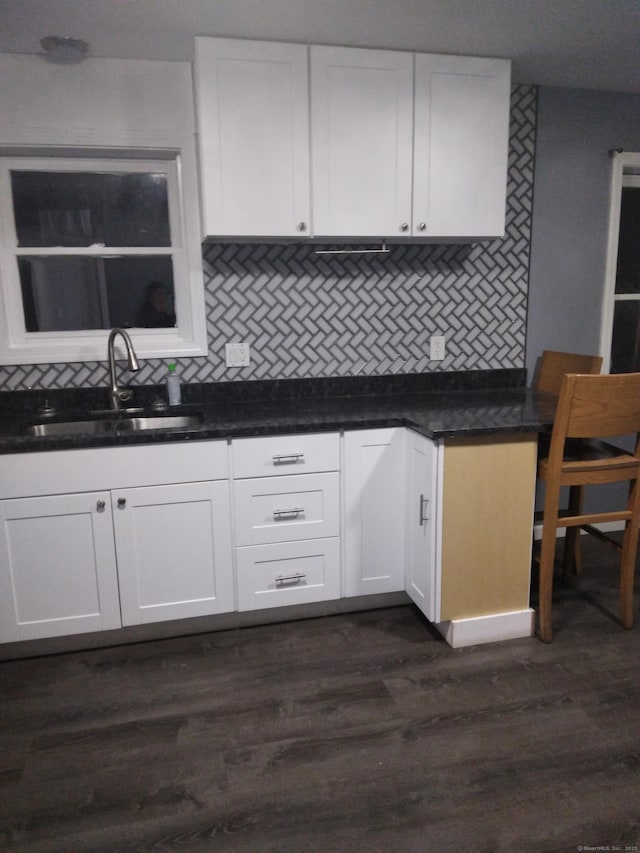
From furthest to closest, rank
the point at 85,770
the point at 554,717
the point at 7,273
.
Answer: the point at 7,273, the point at 554,717, the point at 85,770

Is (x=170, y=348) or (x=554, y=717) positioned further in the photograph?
(x=170, y=348)

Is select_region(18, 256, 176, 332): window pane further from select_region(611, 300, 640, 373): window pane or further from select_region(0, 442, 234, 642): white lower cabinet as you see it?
select_region(611, 300, 640, 373): window pane

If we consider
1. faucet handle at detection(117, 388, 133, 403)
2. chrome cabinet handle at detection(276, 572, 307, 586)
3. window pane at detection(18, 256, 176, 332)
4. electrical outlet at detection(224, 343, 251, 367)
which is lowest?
chrome cabinet handle at detection(276, 572, 307, 586)

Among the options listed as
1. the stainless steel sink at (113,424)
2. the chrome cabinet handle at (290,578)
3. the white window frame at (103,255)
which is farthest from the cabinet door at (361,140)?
the chrome cabinet handle at (290,578)

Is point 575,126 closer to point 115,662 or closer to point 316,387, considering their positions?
point 316,387

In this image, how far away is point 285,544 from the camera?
2256 millimetres

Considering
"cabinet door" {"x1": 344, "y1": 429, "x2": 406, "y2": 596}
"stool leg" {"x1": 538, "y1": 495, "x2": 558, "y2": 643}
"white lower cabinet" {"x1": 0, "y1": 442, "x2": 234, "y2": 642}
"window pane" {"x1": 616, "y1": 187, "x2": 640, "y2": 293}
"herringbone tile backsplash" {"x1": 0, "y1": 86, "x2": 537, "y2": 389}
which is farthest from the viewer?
"window pane" {"x1": 616, "y1": 187, "x2": 640, "y2": 293}

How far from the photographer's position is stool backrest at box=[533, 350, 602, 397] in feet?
8.61

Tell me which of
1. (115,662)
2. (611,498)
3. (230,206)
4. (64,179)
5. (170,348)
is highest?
(64,179)

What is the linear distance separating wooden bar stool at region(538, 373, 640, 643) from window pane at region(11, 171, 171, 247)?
1816 millimetres

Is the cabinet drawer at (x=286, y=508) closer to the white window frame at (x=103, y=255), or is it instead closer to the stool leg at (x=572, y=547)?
the white window frame at (x=103, y=255)

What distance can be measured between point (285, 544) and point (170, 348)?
3.34ft

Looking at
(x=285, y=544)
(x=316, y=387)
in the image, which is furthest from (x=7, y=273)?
(x=285, y=544)

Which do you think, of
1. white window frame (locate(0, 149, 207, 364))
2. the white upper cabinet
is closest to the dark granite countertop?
white window frame (locate(0, 149, 207, 364))
